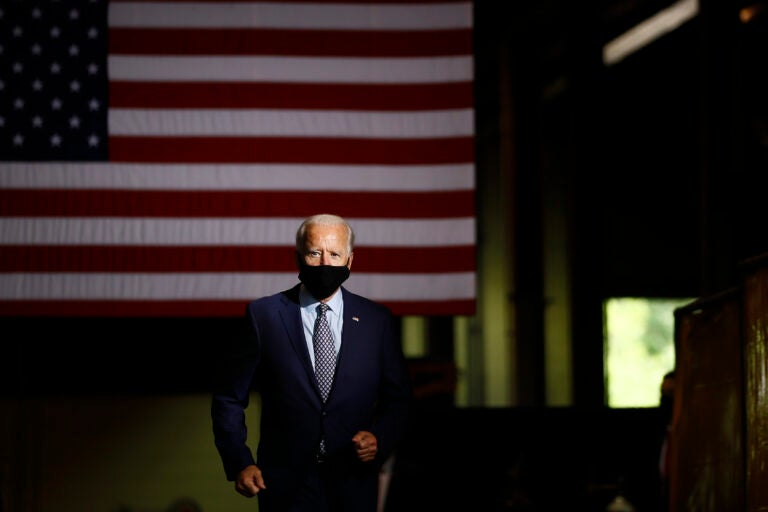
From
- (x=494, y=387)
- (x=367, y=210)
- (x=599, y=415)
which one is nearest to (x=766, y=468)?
(x=367, y=210)

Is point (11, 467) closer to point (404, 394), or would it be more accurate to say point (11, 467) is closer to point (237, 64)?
point (237, 64)

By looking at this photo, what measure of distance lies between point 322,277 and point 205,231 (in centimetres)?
258

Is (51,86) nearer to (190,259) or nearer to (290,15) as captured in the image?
(190,259)

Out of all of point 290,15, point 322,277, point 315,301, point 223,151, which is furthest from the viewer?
point 290,15

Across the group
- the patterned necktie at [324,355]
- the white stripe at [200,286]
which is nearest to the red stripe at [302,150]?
the white stripe at [200,286]

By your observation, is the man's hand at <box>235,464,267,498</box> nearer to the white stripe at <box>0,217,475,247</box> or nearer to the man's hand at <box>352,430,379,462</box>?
the man's hand at <box>352,430,379,462</box>

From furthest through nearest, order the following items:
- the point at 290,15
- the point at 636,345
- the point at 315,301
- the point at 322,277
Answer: the point at 636,345 < the point at 290,15 < the point at 315,301 < the point at 322,277

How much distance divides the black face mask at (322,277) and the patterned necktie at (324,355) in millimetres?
105

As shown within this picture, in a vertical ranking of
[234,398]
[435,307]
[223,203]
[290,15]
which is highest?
[290,15]

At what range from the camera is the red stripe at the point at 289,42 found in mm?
6066

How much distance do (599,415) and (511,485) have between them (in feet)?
2.42

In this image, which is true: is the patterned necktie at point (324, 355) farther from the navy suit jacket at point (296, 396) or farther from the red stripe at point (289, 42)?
the red stripe at point (289, 42)

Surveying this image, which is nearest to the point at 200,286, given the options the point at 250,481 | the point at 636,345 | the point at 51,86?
the point at 51,86

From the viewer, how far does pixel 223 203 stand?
598cm
